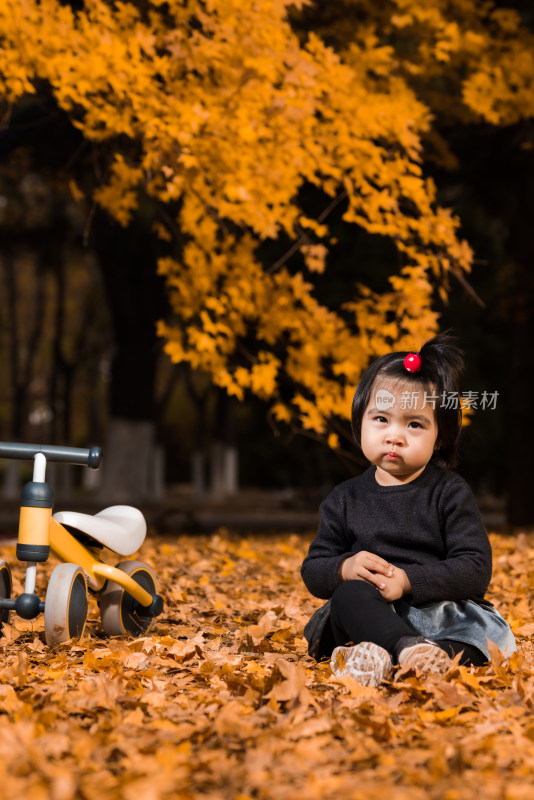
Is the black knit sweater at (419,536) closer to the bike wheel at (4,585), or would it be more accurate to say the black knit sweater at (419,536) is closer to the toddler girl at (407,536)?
the toddler girl at (407,536)

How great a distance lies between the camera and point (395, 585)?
3152mm

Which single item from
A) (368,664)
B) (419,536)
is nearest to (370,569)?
(419,536)

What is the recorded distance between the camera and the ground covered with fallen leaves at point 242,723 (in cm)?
214

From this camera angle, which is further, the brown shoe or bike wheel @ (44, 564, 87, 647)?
bike wheel @ (44, 564, 87, 647)

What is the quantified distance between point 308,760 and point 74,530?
1.85 metres

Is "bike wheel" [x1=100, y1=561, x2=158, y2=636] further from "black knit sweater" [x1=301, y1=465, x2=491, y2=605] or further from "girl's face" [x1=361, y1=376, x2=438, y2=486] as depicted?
"girl's face" [x1=361, y1=376, x2=438, y2=486]

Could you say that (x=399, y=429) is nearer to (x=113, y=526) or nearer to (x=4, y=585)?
(x=113, y=526)

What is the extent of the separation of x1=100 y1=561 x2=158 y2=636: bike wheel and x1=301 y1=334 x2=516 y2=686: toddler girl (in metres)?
0.96

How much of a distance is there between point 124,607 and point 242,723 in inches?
60.4

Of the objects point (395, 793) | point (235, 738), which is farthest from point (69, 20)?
point (395, 793)

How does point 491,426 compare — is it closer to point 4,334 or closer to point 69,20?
point 69,20

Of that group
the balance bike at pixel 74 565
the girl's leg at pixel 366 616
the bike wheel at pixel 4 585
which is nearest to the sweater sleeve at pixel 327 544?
the girl's leg at pixel 366 616

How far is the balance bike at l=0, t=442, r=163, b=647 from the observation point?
356 cm

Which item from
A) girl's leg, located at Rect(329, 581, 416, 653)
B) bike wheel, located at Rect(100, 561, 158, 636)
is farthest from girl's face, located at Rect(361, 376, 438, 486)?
bike wheel, located at Rect(100, 561, 158, 636)
